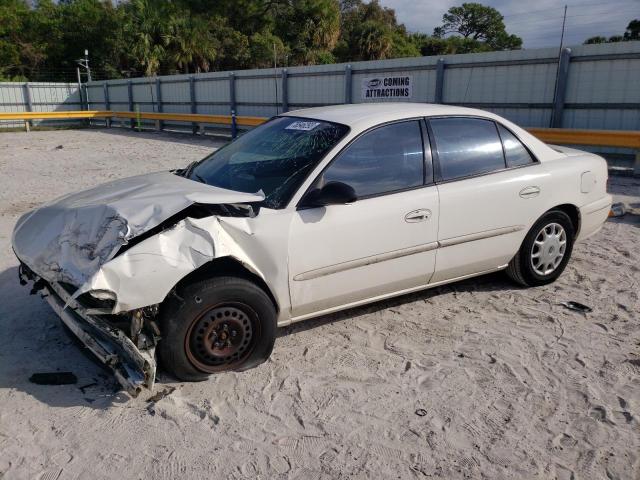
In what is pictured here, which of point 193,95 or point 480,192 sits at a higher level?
point 193,95

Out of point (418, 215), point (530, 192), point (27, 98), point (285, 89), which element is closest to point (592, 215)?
point (530, 192)

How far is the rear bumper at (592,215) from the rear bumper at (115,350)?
12.7 ft

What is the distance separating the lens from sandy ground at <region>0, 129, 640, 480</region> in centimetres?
268

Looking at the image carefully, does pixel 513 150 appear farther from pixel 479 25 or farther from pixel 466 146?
pixel 479 25

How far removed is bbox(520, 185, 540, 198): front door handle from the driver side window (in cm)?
99

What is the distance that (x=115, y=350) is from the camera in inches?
122

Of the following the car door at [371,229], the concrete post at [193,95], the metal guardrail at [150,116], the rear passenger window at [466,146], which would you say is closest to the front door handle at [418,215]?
the car door at [371,229]

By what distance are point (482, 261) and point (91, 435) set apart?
9.98 ft

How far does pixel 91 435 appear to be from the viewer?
2.87m

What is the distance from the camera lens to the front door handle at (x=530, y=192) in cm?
441

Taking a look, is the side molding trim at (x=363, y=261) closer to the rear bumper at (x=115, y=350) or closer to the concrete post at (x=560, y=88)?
the rear bumper at (x=115, y=350)

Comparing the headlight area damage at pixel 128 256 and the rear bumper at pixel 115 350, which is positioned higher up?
the headlight area damage at pixel 128 256

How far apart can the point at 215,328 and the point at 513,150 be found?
2.87 m

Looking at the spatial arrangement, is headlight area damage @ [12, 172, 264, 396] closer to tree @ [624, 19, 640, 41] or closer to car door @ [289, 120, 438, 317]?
car door @ [289, 120, 438, 317]
